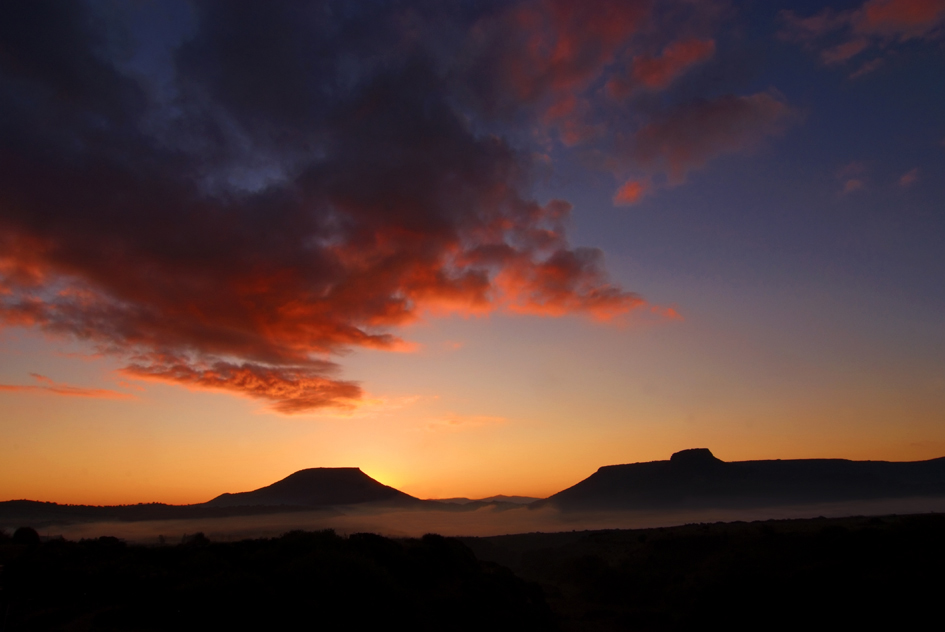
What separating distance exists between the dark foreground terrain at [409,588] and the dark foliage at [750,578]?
99mm

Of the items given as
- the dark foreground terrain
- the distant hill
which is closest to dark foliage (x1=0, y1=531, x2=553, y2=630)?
the dark foreground terrain

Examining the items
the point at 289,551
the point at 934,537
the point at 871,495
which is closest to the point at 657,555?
the point at 934,537

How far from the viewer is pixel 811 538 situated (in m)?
44.4

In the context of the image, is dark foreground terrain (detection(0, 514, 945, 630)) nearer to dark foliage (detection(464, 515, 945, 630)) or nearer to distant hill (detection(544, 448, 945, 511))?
dark foliage (detection(464, 515, 945, 630))

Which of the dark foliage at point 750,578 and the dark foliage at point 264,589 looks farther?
the dark foliage at point 750,578

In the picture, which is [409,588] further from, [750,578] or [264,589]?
[750,578]

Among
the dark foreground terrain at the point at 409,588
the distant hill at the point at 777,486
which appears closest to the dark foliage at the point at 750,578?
the dark foreground terrain at the point at 409,588

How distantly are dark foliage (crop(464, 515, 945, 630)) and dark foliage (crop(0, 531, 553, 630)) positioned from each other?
10453 mm

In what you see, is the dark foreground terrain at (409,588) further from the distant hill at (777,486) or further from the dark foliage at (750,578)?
the distant hill at (777,486)

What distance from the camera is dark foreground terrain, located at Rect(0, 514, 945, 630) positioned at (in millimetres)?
18969

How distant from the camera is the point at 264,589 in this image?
2070 centimetres

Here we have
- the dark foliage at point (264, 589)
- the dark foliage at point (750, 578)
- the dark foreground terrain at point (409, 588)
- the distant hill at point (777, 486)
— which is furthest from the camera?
the distant hill at point (777, 486)

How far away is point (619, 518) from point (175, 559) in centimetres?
15945

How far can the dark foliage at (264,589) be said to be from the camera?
60.2 feet
